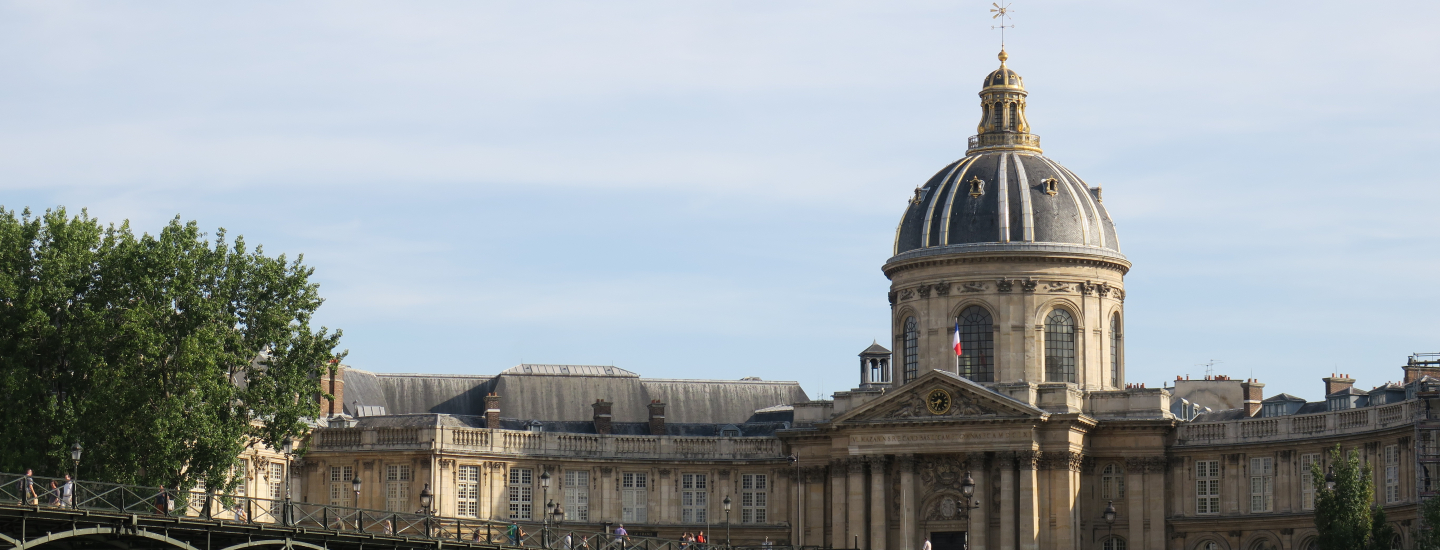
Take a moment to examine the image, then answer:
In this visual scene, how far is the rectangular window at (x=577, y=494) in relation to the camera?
108438 millimetres

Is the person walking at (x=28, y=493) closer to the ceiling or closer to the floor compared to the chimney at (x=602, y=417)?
closer to the floor

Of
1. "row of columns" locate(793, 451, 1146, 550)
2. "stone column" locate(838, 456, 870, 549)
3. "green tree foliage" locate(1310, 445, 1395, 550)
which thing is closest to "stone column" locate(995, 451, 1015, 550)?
"row of columns" locate(793, 451, 1146, 550)

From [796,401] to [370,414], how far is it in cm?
2120

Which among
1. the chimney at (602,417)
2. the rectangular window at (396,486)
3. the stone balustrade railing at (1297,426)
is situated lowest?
the rectangular window at (396,486)

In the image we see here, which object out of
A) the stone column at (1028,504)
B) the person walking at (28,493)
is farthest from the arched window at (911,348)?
the person walking at (28,493)

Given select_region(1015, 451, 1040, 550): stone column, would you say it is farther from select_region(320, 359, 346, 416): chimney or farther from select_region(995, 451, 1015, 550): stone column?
select_region(320, 359, 346, 416): chimney

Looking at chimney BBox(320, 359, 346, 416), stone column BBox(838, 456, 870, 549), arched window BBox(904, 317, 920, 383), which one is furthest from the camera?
arched window BBox(904, 317, 920, 383)

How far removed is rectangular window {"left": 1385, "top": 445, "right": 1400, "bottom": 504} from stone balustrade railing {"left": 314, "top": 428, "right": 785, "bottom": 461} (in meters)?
28.0

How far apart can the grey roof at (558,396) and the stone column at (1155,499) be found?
20.3 metres

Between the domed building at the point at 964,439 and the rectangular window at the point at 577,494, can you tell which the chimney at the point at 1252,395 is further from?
the rectangular window at the point at 577,494

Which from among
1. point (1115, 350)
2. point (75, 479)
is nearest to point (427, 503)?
point (75, 479)

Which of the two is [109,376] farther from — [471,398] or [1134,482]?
[1134,482]

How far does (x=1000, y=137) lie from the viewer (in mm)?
113875

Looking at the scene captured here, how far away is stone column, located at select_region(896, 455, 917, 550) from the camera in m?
104
